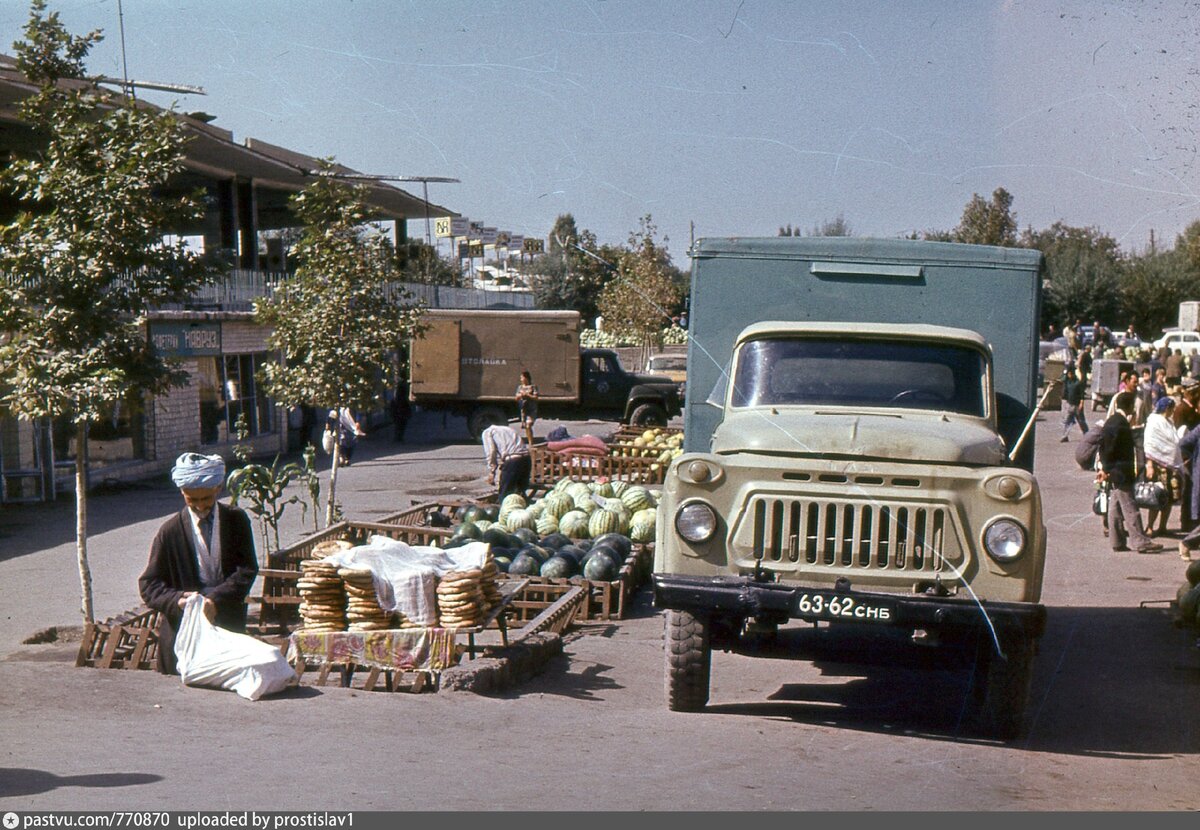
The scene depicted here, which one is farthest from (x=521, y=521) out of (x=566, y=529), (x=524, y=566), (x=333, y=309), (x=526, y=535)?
(x=333, y=309)

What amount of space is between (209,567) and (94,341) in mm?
3845

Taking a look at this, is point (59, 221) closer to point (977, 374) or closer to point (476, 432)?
point (977, 374)

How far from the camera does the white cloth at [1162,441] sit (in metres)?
17.2

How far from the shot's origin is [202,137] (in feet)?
92.9

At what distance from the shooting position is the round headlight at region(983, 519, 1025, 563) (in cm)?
724

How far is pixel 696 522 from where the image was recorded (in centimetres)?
754

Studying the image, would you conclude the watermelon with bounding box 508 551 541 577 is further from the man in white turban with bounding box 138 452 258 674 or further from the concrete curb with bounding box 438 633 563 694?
the man in white turban with bounding box 138 452 258 674

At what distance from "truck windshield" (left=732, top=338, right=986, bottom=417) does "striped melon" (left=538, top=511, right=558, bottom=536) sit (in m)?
6.70

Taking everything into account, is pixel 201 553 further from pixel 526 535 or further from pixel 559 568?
pixel 526 535

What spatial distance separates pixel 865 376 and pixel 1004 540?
67.2 inches

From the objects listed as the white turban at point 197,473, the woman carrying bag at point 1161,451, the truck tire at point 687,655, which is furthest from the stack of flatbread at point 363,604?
the woman carrying bag at point 1161,451

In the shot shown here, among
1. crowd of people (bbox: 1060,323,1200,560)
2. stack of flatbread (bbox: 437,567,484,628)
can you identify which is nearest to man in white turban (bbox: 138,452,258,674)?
stack of flatbread (bbox: 437,567,484,628)

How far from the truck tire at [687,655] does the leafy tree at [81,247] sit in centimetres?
521

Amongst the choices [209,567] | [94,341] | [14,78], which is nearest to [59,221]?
[94,341]
